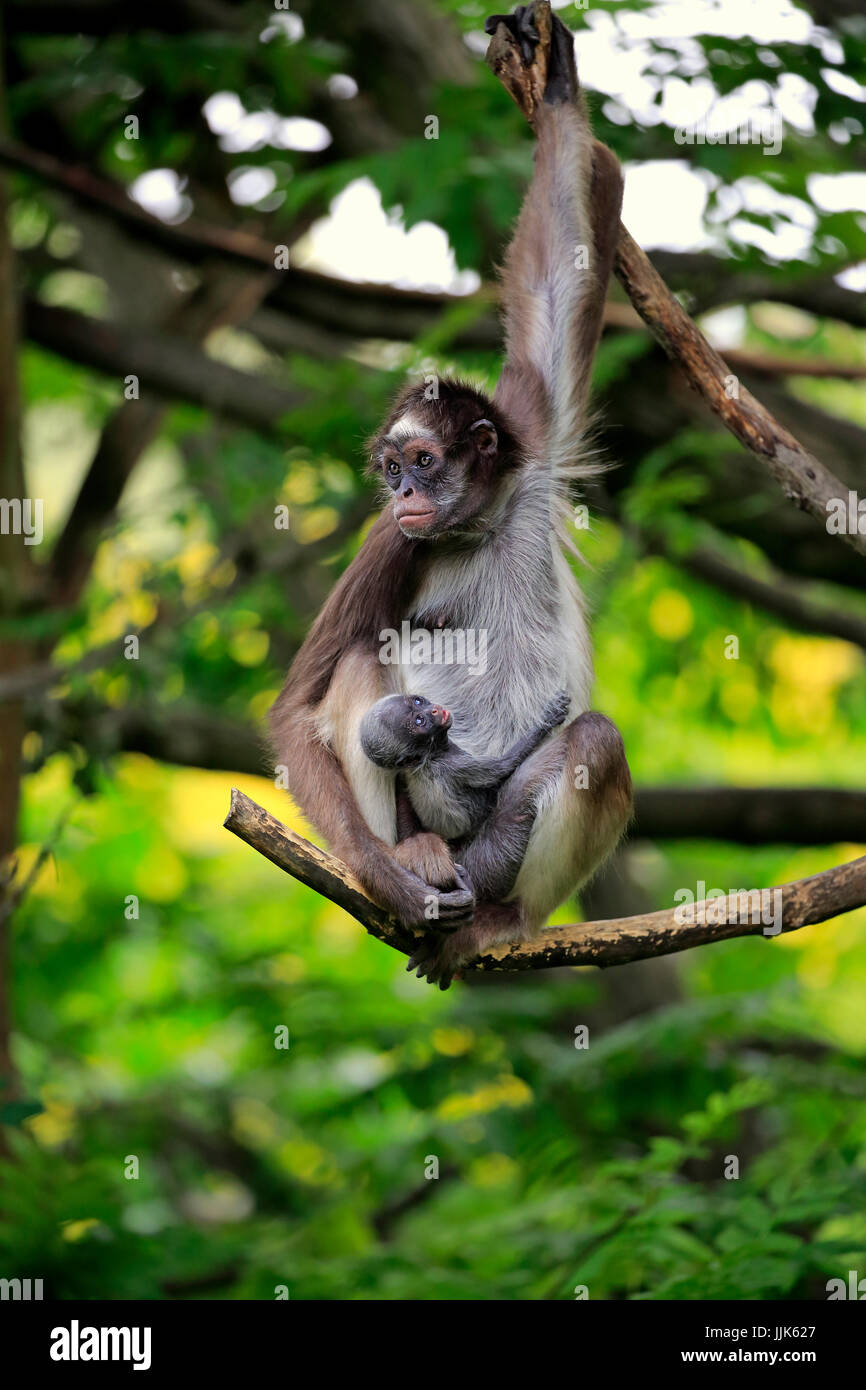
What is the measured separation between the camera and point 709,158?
7.61 m

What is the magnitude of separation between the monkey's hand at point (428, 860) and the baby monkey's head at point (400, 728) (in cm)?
32

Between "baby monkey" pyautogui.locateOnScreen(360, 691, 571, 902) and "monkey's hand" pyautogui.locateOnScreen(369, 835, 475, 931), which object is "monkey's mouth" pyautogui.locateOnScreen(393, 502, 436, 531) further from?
"monkey's hand" pyautogui.locateOnScreen(369, 835, 475, 931)

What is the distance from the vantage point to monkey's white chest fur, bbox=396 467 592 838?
602 cm

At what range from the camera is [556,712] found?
5.97 meters

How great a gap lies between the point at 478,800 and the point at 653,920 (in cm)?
108

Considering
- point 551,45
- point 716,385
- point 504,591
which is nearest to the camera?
point 716,385

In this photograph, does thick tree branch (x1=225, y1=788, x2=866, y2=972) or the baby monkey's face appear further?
the baby monkey's face

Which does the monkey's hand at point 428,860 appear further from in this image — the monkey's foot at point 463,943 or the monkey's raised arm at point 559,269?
the monkey's raised arm at point 559,269

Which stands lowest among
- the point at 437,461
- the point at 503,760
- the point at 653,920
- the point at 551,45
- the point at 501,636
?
the point at 653,920

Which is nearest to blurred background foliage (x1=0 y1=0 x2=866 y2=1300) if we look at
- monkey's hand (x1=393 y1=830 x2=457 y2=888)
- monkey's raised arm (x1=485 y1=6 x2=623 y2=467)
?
monkey's raised arm (x1=485 y1=6 x2=623 y2=467)

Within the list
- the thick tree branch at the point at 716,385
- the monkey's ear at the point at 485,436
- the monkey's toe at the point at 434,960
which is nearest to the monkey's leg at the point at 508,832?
the monkey's toe at the point at 434,960

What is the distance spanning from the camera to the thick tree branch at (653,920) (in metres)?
5.08

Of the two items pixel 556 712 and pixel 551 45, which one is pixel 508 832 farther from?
pixel 551 45

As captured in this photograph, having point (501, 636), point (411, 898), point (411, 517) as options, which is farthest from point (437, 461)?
point (411, 898)
